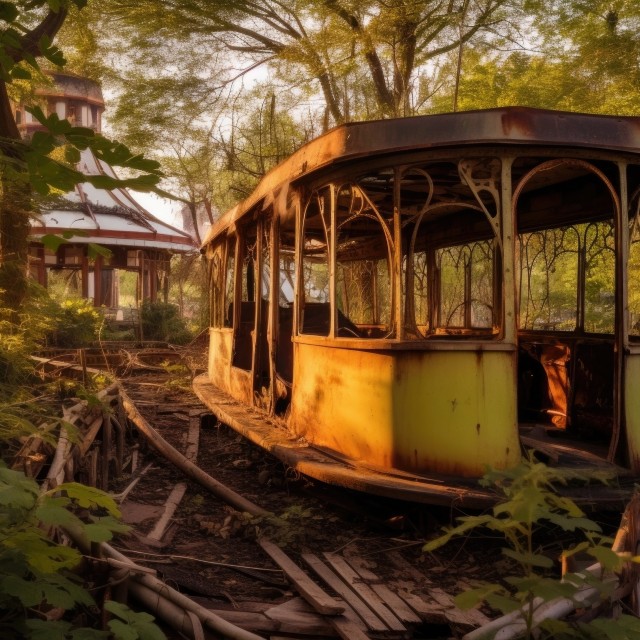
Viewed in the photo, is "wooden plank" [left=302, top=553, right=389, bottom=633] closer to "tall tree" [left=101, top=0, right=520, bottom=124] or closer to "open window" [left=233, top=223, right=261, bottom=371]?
"open window" [left=233, top=223, right=261, bottom=371]

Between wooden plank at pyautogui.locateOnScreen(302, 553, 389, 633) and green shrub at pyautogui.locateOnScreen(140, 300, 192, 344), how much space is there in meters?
20.3

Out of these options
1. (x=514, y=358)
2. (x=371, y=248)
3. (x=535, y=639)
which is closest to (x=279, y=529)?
(x=514, y=358)

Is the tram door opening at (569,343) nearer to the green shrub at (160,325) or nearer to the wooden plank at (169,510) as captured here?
the wooden plank at (169,510)

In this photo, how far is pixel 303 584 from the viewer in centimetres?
463

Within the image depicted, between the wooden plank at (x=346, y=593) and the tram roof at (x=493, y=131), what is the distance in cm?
303

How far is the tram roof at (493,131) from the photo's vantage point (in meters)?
5.36

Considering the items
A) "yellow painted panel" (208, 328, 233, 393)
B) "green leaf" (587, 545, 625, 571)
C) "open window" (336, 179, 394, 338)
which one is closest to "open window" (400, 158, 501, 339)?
"open window" (336, 179, 394, 338)

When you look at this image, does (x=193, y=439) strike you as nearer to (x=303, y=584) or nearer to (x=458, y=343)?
(x=458, y=343)

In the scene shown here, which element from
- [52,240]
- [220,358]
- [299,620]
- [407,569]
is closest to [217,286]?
[220,358]

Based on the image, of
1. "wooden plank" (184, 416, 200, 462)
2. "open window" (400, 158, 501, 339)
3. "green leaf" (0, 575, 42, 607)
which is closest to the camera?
"green leaf" (0, 575, 42, 607)

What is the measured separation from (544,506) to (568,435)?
434 cm

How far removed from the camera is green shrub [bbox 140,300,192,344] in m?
25.1

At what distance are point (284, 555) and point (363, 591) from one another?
0.95 metres

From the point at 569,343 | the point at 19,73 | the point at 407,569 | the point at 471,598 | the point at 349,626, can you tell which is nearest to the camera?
the point at 19,73
